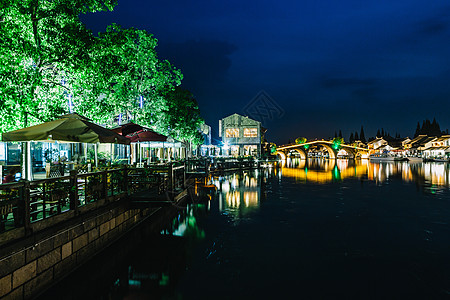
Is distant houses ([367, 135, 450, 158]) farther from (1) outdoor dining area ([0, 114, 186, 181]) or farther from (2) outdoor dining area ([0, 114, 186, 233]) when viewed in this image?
(2) outdoor dining area ([0, 114, 186, 233])

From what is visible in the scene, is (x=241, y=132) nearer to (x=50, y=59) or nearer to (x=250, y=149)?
(x=250, y=149)

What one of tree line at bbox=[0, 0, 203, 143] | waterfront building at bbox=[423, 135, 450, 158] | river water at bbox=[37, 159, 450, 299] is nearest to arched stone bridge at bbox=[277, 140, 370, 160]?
waterfront building at bbox=[423, 135, 450, 158]

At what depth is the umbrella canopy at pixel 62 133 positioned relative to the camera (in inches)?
326

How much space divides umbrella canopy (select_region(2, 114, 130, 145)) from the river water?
3.70 m

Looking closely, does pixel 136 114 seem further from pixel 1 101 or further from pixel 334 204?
pixel 334 204

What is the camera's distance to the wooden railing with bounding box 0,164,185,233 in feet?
19.9

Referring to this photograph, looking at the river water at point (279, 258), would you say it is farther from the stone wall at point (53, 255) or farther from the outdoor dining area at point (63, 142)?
the outdoor dining area at point (63, 142)

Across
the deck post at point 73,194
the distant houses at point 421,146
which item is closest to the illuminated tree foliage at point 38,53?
the deck post at point 73,194

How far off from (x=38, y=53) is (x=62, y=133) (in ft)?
11.9

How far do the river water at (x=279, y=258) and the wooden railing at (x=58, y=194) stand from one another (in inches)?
70.5

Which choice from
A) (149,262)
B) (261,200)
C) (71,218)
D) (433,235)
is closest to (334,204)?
(261,200)

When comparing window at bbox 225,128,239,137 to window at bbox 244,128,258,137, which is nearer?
window at bbox 244,128,258,137

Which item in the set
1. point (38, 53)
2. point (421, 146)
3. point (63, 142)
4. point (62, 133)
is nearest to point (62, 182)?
point (62, 133)

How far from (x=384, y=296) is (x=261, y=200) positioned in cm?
1384
